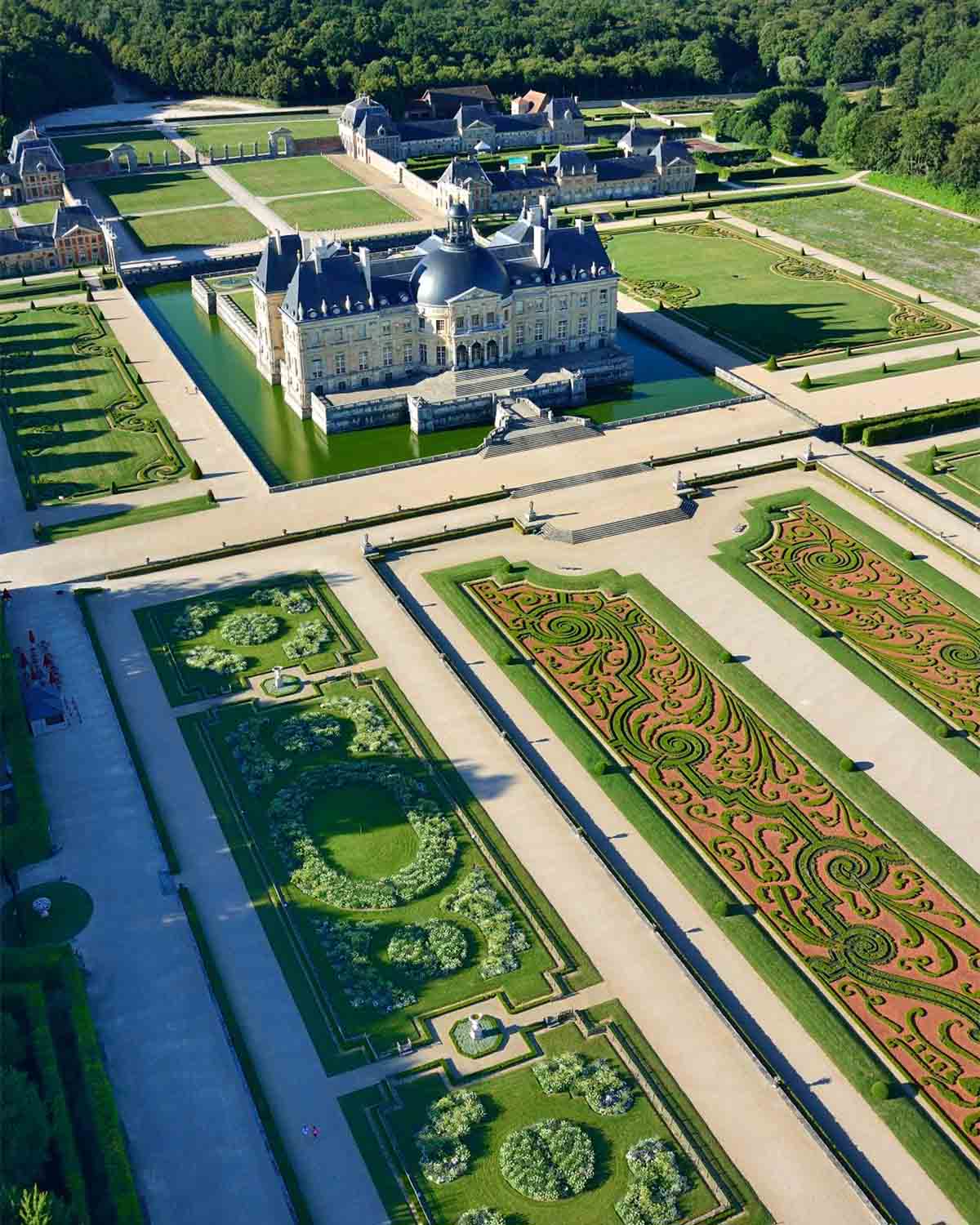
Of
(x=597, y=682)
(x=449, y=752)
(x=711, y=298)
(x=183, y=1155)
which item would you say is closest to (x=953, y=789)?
(x=597, y=682)

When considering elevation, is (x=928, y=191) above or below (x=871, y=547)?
above

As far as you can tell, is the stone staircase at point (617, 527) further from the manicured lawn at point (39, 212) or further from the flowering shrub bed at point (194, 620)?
the manicured lawn at point (39, 212)

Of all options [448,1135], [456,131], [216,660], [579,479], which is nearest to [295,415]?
[579,479]

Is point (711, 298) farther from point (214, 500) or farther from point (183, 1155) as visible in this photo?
point (183, 1155)

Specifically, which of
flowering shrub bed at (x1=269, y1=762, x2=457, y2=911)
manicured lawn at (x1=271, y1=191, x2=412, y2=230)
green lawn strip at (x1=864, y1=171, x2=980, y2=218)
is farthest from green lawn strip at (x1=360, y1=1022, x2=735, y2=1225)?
green lawn strip at (x1=864, y1=171, x2=980, y2=218)

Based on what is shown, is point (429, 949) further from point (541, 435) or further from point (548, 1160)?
point (541, 435)
